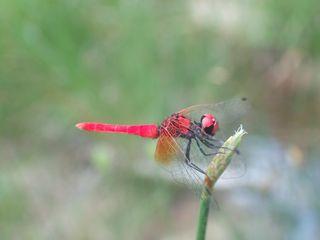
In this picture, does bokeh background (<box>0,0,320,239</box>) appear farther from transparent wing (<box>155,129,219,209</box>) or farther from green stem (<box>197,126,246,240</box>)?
green stem (<box>197,126,246,240</box>)

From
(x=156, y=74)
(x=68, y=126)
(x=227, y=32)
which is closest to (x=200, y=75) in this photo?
(x=156, y=74)

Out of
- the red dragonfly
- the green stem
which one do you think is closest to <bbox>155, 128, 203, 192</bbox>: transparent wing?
the red dragonfly

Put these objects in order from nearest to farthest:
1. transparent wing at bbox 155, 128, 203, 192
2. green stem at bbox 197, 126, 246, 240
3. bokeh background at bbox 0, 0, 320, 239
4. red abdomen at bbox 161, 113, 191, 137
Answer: green stem at bbox 197, 126, 246, 240 → transparent wing at bbox 155, 128, 203, 192 → red abdomen at bbox 161, 113, 191, 137 → bokeh background at bbox 0, 0, 320, 239

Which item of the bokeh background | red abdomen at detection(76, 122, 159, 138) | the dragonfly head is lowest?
the dragonfly head

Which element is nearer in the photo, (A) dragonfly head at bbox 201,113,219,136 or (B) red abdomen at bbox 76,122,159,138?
(A) dragonfly head at bbox 201,113,219,136

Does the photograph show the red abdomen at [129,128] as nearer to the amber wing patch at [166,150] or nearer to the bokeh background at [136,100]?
the amber wing patch at [166,150]

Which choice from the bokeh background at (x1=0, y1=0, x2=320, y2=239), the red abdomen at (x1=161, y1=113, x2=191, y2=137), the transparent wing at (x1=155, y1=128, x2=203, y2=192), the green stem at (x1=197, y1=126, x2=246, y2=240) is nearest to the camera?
the green stem at (x1=197, y1=126, x2=246, y2=240)
